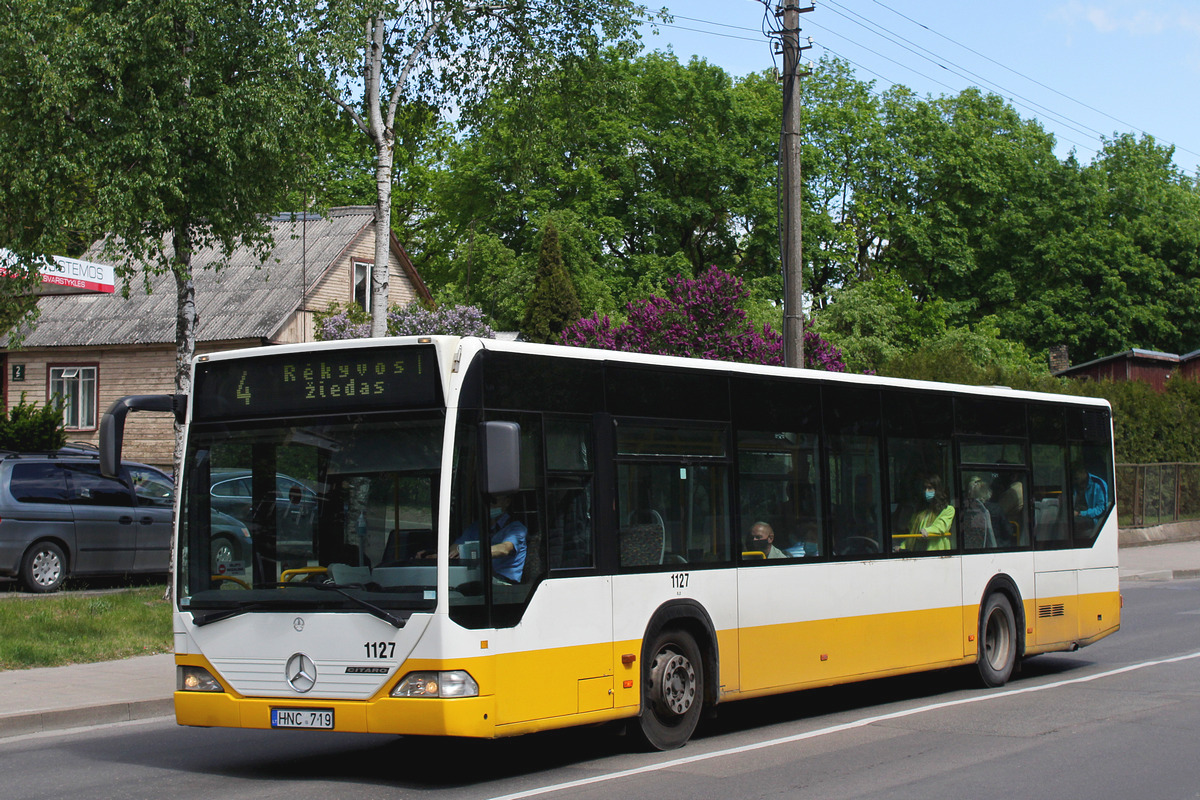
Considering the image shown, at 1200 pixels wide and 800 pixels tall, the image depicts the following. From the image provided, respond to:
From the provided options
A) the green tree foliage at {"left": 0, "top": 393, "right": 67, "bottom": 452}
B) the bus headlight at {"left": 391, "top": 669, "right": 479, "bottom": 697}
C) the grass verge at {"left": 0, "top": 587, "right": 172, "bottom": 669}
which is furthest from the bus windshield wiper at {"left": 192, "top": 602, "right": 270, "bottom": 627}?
the green tree foliage at {"left": 0, "top": 393, "right": 67, "bottom": 452}

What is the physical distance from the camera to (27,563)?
712 inches

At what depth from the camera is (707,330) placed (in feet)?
78.0

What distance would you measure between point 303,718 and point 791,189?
1080 cm

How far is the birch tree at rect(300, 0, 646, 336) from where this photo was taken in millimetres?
18938

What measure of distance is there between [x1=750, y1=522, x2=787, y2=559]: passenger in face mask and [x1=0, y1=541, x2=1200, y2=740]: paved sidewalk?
550 cm

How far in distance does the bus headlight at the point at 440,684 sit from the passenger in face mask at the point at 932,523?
17.5 feet

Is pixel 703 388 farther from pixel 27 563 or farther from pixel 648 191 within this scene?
pixel 648 191

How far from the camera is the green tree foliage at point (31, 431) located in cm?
2802

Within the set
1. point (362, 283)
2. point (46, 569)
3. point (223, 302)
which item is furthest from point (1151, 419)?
point (46, 569)

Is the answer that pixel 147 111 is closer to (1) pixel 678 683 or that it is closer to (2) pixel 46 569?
(2) pixel 46 569

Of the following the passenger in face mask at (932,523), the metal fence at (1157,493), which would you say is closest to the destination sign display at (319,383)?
the passenger in face mask at (932,523)

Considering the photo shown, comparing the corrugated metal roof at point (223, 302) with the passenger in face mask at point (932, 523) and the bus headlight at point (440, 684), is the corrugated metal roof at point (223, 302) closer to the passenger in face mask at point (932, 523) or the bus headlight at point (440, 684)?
the passenger in face mask at point (932, 523)

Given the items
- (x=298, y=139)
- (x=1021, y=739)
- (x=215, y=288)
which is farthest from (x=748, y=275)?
(x=1021, y=739)

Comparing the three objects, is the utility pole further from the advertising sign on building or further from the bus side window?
the advertising sign on building
